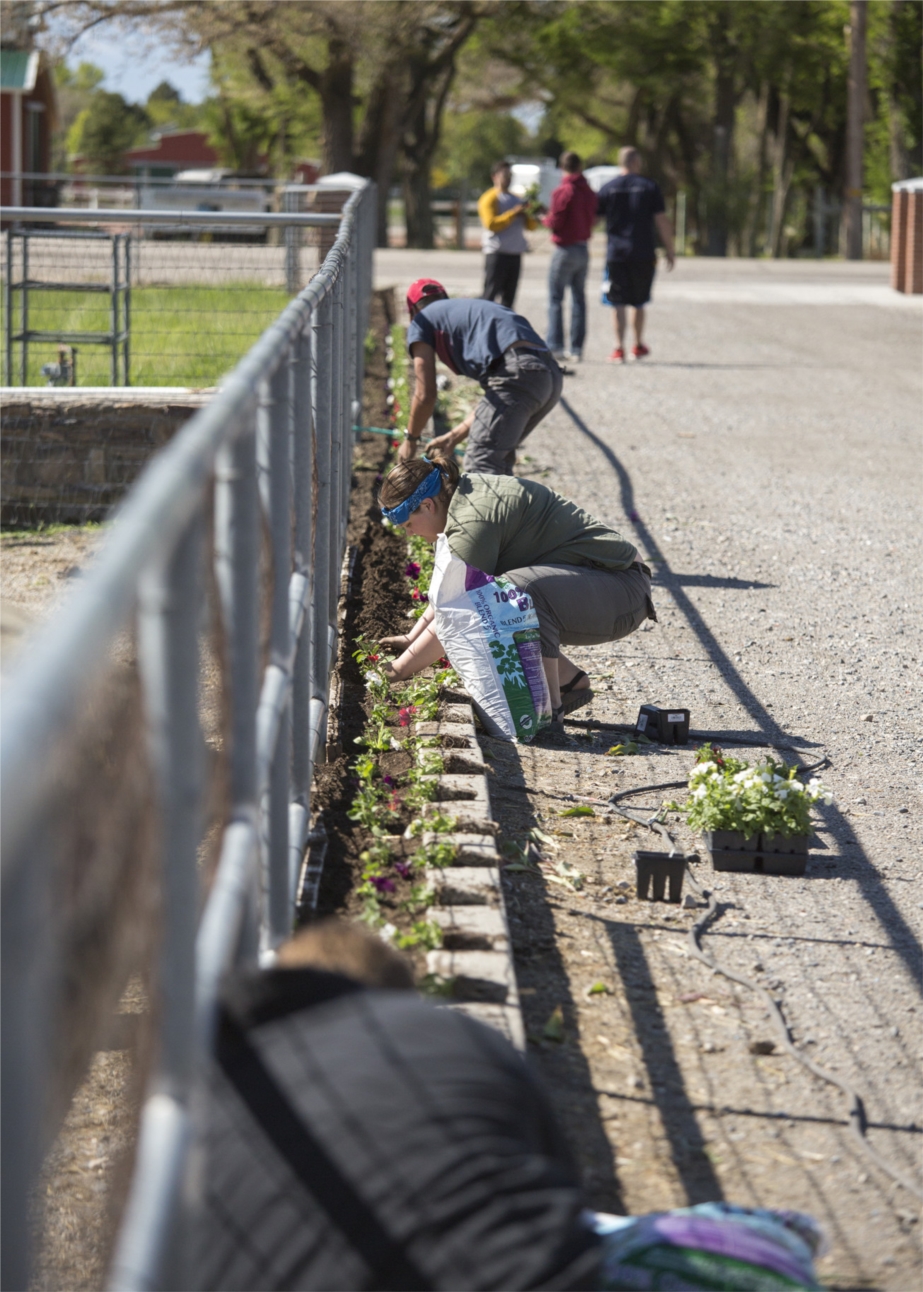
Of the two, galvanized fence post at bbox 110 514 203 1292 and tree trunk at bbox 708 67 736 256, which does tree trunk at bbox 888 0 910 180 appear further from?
galvanized fence post at bbox 110 514 203 1292

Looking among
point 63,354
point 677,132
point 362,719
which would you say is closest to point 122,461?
point 63,354

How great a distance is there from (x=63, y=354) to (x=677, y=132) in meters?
39.0

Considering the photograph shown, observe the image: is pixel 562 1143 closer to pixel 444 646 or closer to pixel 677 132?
pixel 444 646

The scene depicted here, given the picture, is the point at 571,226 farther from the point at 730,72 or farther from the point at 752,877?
the point at 730,72

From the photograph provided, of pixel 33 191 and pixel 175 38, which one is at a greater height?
pixel 175 38

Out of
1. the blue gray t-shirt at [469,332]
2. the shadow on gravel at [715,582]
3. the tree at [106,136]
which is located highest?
the tree at [106,136]

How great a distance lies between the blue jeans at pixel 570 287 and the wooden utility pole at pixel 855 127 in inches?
876

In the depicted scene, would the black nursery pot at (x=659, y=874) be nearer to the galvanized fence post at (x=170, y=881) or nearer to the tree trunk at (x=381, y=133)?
the galvanized fence post at (x=170, y=881)

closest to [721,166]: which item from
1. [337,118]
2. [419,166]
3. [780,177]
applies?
[780,177]

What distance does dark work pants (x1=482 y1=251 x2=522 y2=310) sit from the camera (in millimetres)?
14062

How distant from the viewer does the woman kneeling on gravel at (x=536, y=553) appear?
5109mm

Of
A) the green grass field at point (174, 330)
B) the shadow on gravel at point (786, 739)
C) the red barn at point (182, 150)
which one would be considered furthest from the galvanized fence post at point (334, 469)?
the red barn at point (182, 150)

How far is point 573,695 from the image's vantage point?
5488 mm

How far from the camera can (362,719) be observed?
5.29 metres
